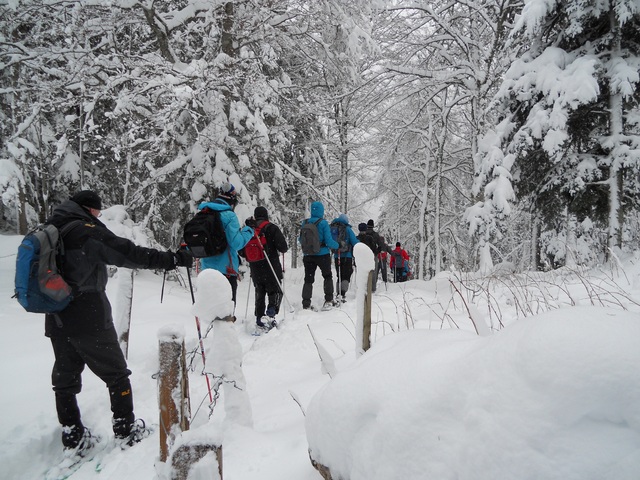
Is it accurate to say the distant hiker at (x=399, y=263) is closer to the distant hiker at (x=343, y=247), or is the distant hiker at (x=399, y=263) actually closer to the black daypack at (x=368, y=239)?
the black daypack at (x=368, y=239)

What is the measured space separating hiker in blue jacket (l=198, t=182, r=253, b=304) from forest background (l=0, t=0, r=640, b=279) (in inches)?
70.0

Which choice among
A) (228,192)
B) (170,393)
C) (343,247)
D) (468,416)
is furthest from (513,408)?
(343,247)

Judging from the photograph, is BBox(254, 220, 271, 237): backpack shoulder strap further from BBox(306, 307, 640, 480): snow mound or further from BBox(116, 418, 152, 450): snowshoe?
BBox(306, 307, 640, 480): snow mound

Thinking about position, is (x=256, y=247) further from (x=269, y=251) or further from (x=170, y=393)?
(x=170, y=393)

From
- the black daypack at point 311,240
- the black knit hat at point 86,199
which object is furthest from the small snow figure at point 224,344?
the black daypack at point 311,240

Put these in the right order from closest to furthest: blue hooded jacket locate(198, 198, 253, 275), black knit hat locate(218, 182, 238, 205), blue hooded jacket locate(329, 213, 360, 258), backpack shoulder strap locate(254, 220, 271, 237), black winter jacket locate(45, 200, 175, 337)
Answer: black winter jacket locate(45, 200, 175, 337), blue hooded jacket locate(198, 198, 253, 275), black knit hat locate(218, 182, 238, 205), backpack shoulder strap locate(254, 220, 271, 237), blue hooded jacket locate(329, 213, 360, 258)

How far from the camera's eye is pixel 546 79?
19.7 feet

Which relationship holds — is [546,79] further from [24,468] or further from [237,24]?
[24,468]

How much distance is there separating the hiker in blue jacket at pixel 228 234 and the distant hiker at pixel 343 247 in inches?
115

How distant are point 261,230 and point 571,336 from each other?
5249 mm

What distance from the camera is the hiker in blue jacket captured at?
4711 mm

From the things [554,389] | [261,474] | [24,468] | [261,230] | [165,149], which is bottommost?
[24,468]

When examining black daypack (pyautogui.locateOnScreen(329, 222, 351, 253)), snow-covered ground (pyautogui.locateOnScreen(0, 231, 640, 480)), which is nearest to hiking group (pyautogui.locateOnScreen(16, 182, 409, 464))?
snow-covered ground (pyautogui.locateOnScreen(0, 231, 640, 480))

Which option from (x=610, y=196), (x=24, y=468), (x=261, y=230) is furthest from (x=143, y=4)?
(x=610, y=196)
